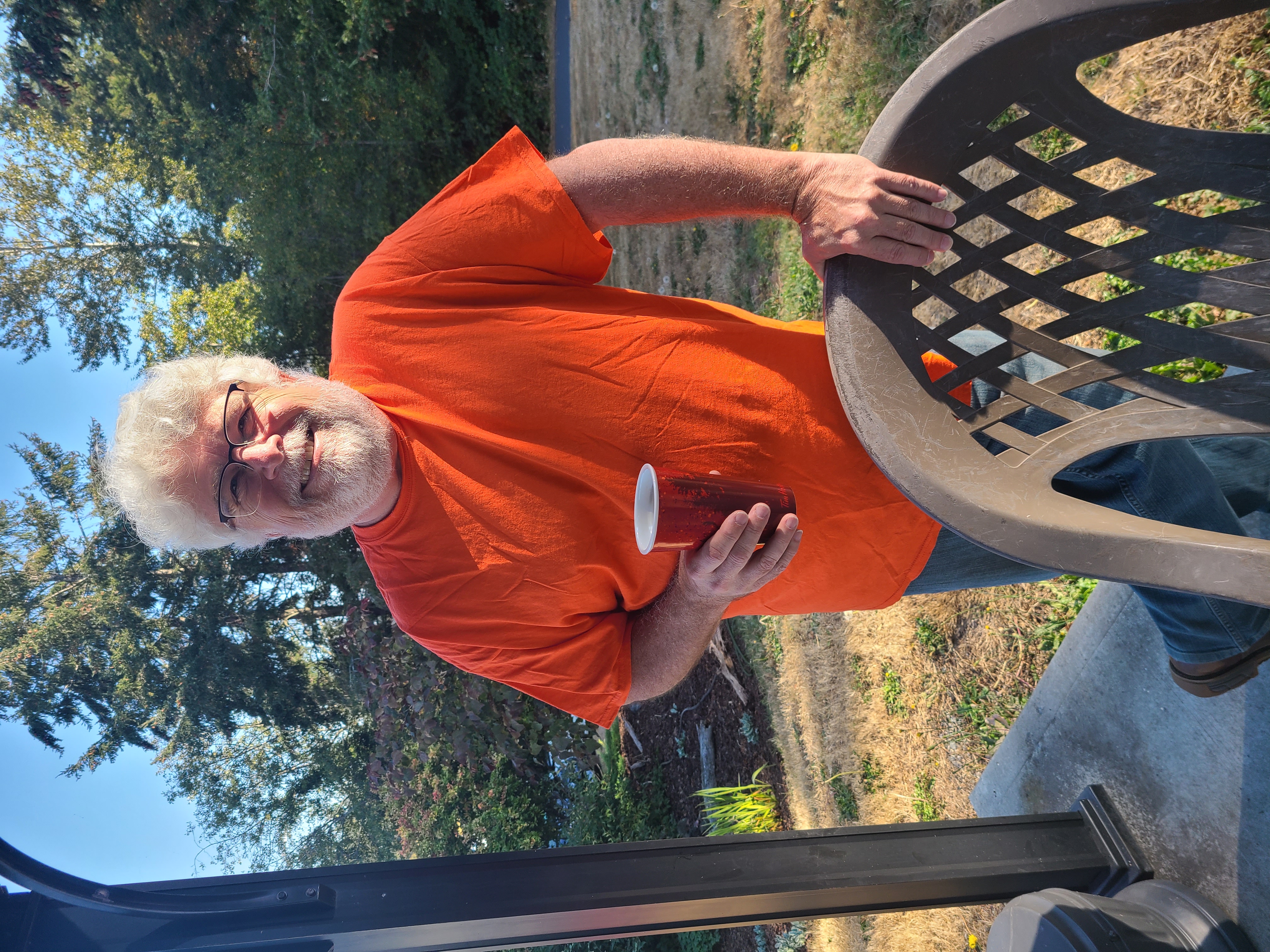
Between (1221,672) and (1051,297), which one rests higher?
(1051,297)

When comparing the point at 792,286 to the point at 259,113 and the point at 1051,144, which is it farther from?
the point at 259,113

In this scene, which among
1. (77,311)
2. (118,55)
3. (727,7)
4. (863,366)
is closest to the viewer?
(863,366)

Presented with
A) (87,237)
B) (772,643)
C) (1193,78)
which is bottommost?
(772,643)

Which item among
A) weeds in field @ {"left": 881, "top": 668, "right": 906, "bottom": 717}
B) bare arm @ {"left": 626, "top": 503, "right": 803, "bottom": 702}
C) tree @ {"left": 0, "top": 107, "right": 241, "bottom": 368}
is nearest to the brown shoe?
bare arm @ {"left": 626, "top": 503, "right": 803, "bottom": 702}

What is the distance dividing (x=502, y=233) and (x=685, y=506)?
2.82ft

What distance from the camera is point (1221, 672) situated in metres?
1.62

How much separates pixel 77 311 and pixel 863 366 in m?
8.69

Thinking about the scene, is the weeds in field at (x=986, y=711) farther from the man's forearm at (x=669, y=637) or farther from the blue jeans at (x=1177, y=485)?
the man's forearm at (x=669, y=637)

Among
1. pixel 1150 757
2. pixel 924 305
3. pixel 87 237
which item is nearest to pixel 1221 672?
pixel 1150 757

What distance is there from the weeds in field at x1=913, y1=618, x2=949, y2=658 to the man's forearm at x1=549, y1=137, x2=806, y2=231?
2410 millimetres

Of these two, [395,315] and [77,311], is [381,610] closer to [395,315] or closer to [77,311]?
[77,311]

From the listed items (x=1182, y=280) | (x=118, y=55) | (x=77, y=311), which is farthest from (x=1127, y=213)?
(x=118, y=55)

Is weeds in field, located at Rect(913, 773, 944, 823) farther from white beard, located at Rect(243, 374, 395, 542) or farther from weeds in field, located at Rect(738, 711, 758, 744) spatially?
white beard, located at Rect(243, 374, 395, 542)

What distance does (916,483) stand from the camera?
1258 mm
